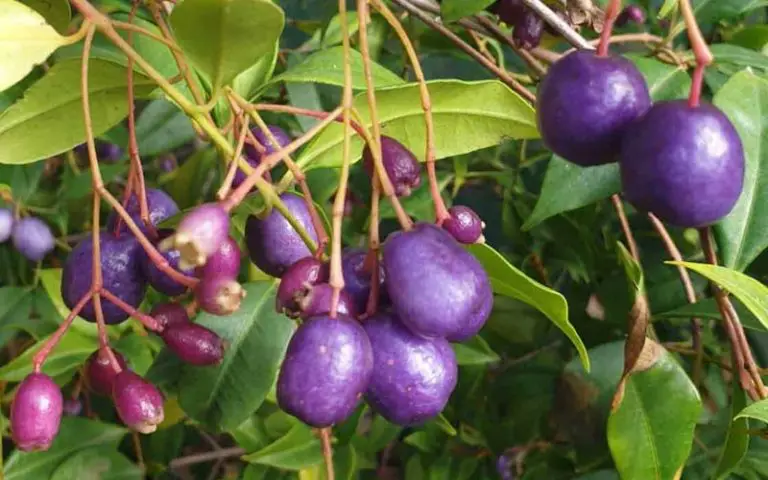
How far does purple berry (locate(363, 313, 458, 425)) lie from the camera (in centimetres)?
47

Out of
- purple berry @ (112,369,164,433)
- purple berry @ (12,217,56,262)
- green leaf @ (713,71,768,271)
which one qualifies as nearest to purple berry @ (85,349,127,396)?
purple berry @ (112,369,164,433)

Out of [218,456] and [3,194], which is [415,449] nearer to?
[218,456]

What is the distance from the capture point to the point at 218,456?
3.78 feet

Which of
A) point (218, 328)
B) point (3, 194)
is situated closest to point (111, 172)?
point (3, 194)

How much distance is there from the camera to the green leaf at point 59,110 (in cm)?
60

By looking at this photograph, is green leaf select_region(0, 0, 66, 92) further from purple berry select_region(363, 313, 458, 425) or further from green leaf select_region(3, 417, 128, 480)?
green leaf select_region(3, 417, 128, 480)

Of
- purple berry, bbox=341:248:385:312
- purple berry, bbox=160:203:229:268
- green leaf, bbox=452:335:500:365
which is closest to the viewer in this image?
purple berry, bbox=160:203:229:268

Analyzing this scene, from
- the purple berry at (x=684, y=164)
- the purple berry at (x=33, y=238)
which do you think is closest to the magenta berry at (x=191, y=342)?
the purple berry at (x=684, y=164)

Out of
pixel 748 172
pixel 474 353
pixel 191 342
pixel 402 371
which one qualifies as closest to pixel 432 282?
pixel 402 371

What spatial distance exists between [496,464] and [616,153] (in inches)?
31.4

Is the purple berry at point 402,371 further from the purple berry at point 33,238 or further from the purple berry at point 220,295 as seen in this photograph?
the purple berry at point 33,238

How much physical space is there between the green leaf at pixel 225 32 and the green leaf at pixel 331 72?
0.14 metres

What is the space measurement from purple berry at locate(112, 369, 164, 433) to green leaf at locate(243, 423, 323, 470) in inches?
13.1

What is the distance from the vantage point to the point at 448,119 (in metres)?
0.65
